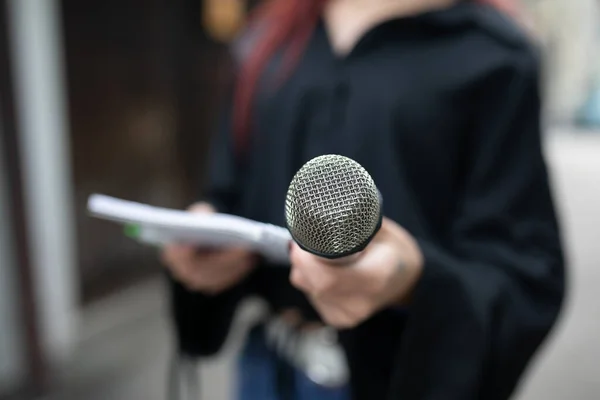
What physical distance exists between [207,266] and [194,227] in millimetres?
170

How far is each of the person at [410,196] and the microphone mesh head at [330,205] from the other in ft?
0.18

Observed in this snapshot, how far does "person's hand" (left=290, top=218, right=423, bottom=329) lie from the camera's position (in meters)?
0.35

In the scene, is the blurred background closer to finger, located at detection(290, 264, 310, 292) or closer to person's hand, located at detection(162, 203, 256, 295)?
person's hand, located at detection(162, 203, 256, 295)

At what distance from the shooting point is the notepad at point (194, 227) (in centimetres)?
36

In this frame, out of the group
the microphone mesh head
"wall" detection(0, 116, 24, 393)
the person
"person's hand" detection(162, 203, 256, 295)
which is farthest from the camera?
"wall" detection(0, 116, 24, 393)

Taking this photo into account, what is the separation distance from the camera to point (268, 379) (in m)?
0.66

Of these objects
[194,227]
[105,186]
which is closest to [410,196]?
[194,227]

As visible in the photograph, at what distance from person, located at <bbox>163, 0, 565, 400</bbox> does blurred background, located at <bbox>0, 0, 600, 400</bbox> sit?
75 centimetres

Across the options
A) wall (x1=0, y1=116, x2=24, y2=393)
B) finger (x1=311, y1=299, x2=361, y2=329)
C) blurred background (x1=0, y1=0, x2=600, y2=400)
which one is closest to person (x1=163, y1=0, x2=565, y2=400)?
finger (x1=311, y1=299, x2=361, y2=329)

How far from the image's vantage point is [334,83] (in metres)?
0.55

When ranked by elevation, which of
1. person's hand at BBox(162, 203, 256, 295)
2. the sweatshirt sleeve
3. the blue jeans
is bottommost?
the blue jeans

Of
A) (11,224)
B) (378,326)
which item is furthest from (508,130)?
(11,224)

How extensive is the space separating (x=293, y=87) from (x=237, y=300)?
0.80 ft

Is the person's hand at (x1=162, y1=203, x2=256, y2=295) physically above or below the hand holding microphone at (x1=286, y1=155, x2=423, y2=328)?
below
